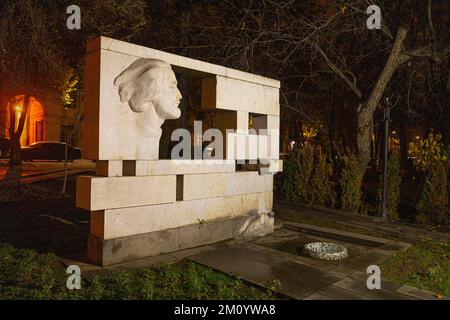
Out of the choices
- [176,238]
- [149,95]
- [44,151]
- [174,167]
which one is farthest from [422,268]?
[44,151]

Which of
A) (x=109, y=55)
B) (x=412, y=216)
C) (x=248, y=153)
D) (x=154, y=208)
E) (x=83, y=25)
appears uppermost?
(x=83, y=25)

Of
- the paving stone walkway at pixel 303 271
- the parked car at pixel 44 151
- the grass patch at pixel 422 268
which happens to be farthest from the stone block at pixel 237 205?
the parked car at pixel 44 151

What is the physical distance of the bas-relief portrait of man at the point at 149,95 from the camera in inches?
216

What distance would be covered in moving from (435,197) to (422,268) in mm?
5287

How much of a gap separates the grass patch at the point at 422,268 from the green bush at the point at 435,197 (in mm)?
3556

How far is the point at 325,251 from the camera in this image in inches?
238

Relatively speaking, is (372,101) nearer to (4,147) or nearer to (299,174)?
(299,174)

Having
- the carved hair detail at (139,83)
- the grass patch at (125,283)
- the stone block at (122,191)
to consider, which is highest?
the carved hair detail at (139,83)

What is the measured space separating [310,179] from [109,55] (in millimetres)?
8636

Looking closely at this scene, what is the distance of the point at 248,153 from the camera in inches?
287

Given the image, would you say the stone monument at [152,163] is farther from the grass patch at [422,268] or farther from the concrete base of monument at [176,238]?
the grass patch at [422,268]
